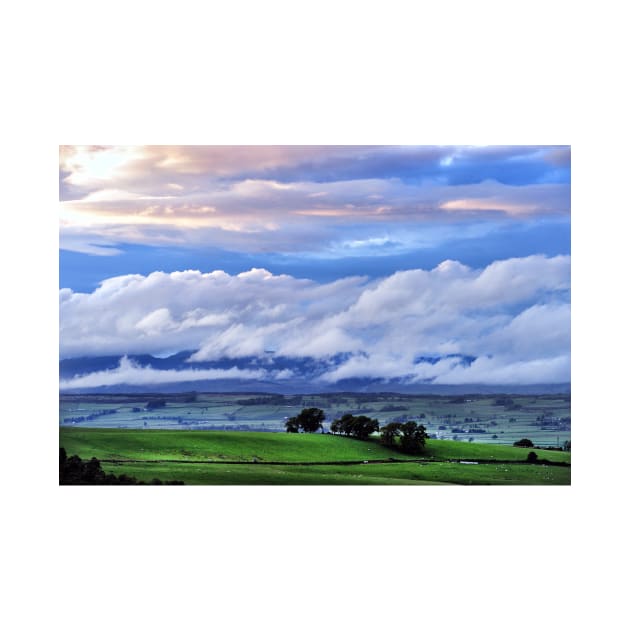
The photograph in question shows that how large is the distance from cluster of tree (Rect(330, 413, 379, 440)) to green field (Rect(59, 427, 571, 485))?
98mm

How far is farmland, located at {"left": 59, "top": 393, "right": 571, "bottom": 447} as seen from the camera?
13.3 metres

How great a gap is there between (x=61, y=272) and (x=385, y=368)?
387 centimetres

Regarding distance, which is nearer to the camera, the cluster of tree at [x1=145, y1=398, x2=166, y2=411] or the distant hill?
the distant hill

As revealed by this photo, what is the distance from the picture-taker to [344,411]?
43.9 feet

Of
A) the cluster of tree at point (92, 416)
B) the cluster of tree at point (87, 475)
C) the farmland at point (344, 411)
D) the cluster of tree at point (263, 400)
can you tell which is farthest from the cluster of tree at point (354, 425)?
the cluster of tree at point (92, 416)

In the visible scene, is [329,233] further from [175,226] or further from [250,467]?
[250,467]

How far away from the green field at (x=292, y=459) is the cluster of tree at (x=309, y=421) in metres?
0.09

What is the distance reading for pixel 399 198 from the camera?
13.1m

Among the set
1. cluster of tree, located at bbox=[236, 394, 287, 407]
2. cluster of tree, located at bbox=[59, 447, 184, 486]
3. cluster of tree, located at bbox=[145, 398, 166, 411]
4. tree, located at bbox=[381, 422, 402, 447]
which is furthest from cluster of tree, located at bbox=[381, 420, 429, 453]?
cluster of tree, located at bbox=[145, 398, 166, 411]

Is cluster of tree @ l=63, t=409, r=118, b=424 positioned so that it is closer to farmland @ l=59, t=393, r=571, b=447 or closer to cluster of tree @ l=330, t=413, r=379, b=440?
farmland @ l=59, t=393, r=571, b=447
